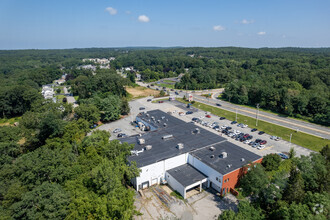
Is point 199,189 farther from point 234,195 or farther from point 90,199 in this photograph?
point 90,199

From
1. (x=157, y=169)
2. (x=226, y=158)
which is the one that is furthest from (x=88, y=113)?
(x=226, y=158)

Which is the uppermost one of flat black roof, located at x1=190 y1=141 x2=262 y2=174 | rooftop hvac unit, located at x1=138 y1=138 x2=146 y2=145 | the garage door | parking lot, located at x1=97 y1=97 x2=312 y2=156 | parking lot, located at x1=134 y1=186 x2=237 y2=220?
rooftop hvac unit, located at x1=138 y1=138 x2=146 y2=145

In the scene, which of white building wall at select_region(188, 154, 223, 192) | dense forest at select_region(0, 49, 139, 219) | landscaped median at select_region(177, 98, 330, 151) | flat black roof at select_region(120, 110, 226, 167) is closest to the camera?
dense forest at select_region(0, 49, 139, 219)

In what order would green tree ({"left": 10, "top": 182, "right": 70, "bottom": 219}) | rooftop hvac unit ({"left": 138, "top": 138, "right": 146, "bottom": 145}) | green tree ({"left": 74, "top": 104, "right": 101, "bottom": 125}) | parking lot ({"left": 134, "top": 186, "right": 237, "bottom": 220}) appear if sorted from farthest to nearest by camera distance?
green tree ({"left": 74, "top": 104, "right": 101, "bottom": 125})
rooftop hvac unit ({"left": 138, "top": 138, "right": 146, "bottom": 145})
parking lot ({"left": 134, "top": 186, "right": 237, "bottom": 220})
green tree ({"left": 10, "top": 182, "right": 70, "bottom": 219})

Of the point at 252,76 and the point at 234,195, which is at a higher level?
the point at 252,76

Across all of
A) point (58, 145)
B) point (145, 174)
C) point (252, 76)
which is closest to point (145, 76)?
point (252, 76)

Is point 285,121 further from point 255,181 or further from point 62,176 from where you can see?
point 62,176

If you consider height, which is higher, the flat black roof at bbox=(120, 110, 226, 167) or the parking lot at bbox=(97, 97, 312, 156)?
the flat black roof at bbox=(120, 110, 226, 167)

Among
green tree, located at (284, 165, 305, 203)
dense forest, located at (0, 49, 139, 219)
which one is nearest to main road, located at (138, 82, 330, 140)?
green tree, located at (284, 165, 305, 203)

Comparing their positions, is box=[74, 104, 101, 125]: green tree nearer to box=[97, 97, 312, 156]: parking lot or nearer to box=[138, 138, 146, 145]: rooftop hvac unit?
box=[97, 97, 312, 156]: parking lot
